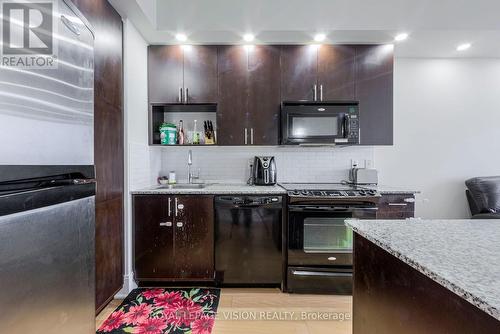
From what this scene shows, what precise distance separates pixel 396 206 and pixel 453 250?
5.86 ft

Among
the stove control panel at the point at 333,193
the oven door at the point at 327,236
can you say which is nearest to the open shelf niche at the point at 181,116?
the stove control panel at the point at 333,193

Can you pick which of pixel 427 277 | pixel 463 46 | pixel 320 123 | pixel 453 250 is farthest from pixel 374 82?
pixel 427 277

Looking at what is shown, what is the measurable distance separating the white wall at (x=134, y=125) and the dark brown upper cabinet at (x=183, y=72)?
98 mm

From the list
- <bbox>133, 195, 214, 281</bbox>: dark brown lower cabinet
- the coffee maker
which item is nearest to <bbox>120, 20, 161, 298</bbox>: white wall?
<bbox>133, 195, 214, 281</bbox>: dark brown lower cabinet

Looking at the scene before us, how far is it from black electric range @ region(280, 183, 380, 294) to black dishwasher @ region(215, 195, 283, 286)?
0.43 feet

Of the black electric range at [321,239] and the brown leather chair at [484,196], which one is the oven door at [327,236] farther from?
the brown leather chair at [484,196]

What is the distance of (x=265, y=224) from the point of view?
230cm

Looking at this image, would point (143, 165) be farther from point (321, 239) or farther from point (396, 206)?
point (396, 206)

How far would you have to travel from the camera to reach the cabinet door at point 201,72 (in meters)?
2.62

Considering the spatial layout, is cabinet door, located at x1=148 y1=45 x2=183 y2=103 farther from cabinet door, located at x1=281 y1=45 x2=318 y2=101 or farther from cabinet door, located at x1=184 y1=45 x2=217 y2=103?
cabinet door, located at x1=281 y1=45 x2=318 y2=101

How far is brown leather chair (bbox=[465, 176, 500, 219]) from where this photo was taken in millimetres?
2646

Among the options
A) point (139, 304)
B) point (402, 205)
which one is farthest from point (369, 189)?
point (139, 304)

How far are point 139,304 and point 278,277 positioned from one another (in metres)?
1.20

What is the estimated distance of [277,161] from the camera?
297 centimetres
